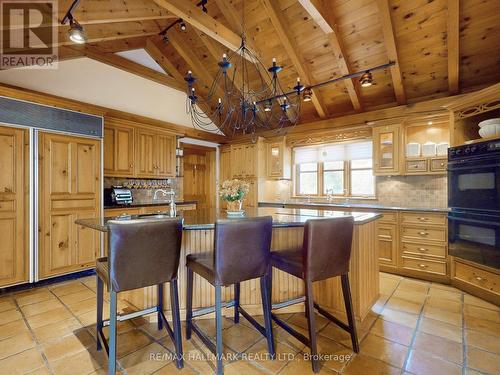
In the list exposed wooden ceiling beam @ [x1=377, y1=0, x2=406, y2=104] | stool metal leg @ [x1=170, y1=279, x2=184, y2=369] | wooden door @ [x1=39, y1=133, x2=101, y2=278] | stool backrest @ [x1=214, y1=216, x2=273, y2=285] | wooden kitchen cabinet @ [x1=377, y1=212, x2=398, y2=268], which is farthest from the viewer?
wooden kitchen cabinet @ [x1=377, y1=212, x2=398, y2=268]

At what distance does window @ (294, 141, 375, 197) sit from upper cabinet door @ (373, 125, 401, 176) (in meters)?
0.37

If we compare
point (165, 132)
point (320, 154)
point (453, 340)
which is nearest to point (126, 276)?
point (453, 340)

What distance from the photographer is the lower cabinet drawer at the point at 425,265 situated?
343cm

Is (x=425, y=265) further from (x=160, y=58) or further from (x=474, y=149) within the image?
(x=160, y=58)

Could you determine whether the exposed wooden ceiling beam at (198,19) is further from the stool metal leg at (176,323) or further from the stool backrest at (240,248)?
the stool metal leg at (176,323)

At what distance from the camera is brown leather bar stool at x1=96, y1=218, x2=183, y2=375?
1.53 m

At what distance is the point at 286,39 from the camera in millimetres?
3781

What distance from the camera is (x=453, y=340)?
208 centimetres

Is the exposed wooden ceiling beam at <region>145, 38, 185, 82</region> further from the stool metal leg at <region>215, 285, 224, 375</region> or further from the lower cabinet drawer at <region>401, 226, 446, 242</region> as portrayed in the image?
the lower cabinet drawer at <region>401, 226, 446, 242</region>

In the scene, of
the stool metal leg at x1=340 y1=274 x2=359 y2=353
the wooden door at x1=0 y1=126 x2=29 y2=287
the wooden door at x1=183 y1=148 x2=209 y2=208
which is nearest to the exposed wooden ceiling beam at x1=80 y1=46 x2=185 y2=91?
the wooden door at x1=183 y1=148 x2=209 y2=208

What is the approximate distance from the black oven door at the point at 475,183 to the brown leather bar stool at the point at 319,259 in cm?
209

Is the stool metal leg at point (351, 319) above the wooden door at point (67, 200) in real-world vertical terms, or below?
below

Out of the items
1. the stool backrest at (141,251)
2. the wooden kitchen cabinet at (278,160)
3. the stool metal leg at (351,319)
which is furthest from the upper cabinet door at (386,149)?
the stool backrest at (141,251)

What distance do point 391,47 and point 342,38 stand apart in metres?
0.69
